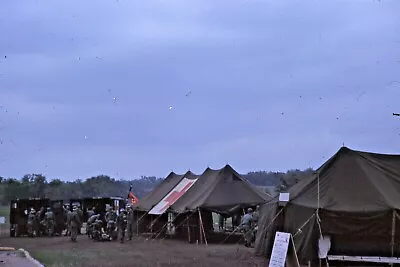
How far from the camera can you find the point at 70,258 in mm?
21406

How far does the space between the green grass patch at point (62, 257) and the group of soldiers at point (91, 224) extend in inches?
264

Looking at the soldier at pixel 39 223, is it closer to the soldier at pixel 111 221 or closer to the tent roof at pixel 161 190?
the soldier at pixel 111 221

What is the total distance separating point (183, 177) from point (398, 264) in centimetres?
2155

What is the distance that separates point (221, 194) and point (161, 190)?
8.89 metres

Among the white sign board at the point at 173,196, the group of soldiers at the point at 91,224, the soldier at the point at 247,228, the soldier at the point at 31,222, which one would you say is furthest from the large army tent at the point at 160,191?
the soldier at the point at 247,228

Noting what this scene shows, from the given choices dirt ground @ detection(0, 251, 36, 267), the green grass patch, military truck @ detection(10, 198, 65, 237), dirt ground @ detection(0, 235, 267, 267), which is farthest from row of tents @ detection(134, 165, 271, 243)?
dirt ground @ detection(0, 251, 36, 267)

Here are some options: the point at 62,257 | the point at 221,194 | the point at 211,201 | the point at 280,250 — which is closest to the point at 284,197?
the point at 280,250

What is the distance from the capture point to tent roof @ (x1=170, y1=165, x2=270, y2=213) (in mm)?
30266

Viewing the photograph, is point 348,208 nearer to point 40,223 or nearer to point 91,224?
point 91,224

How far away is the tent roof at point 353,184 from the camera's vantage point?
18.4 m

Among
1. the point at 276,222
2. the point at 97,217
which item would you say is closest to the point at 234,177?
the point at 97,217

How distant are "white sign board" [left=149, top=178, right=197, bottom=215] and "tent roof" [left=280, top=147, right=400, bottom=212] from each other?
14328mm

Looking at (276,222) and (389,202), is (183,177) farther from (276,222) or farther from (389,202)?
(389,202)

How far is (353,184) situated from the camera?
19172 millimetres
